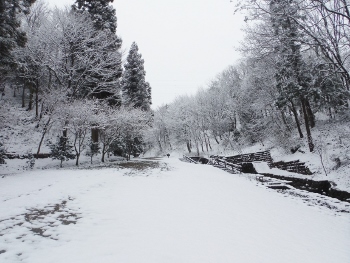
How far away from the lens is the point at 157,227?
5000 mm

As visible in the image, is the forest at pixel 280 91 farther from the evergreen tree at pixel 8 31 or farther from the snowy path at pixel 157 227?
the evergreen tree at pixel 8 31

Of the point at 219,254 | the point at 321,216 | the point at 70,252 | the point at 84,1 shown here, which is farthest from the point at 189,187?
the point at 84,1

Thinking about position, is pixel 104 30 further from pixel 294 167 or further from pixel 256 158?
pixel 294 167

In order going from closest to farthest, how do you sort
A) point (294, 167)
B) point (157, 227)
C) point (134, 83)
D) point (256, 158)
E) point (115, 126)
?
point (157, 227), point (294, 167), point (115, 126), point (256, 158), point (134, 83)

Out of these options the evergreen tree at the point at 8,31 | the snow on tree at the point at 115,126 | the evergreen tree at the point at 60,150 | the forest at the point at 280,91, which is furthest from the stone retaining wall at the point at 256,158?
the evergreen tree at the point at 8,31

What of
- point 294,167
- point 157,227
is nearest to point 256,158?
point 294,167

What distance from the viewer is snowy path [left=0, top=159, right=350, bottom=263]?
12.3ft

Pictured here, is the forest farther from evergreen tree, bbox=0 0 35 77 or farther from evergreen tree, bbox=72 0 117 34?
evergreen tree, bbox=72 0 117 34

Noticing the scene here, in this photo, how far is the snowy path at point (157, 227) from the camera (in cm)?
375

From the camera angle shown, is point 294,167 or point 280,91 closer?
point 294,167

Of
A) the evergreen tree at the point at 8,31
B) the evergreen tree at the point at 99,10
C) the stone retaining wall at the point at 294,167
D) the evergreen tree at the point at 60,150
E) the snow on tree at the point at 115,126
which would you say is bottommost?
the stone retaining wall at the point at 294,167

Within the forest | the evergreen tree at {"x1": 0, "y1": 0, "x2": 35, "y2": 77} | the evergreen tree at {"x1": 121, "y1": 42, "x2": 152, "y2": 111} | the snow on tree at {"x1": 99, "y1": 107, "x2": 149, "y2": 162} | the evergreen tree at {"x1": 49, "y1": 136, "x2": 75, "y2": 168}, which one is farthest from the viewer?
the evergreen tree at {"x1": 121, "y1": 42, "x2": 152, "y2": 111}

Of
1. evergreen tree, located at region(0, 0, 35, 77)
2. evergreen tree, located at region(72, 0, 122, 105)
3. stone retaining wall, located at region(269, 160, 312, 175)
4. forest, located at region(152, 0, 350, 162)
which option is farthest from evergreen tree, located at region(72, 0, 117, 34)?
stone retaining wall, located at region(269, 160, 312, 175)

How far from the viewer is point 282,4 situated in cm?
767
